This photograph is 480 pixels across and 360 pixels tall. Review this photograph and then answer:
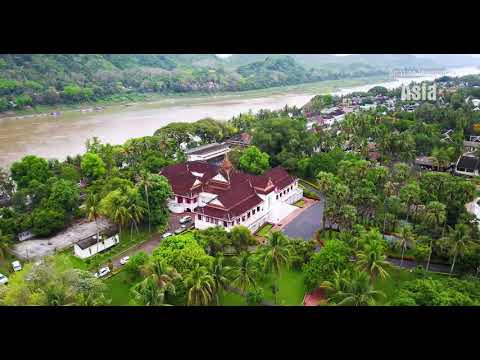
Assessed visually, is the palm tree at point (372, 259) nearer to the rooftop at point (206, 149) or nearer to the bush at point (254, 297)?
the bush at point (254, 297)

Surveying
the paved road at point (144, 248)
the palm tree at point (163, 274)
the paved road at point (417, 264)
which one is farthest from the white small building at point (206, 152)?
the palm tree at point (163, 274)

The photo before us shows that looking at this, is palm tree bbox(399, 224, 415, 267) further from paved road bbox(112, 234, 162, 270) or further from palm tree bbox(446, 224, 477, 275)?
paved road bbox(112, 234, 162, 270)

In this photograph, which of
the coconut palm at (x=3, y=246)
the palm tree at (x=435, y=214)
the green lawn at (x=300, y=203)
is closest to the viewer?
the palm tree at (x=435, y=214)

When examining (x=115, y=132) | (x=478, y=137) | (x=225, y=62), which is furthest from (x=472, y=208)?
(x=225, y=62)

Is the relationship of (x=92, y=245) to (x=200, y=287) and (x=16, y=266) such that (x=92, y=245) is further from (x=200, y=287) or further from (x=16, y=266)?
(x=200, y=287)

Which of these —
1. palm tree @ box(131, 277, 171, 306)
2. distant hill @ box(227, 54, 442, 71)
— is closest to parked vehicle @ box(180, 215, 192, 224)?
palm tree @ box(131, 277, 171, 306)
